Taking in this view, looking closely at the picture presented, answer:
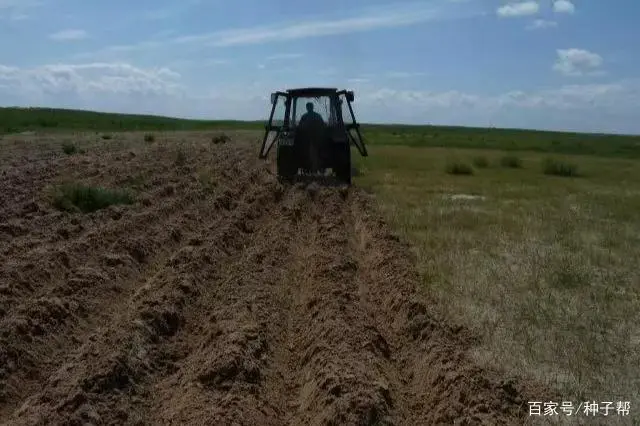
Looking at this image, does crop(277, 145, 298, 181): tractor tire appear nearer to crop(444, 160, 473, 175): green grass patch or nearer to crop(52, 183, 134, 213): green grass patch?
crop(52, 183, 134, 213): green grass patch

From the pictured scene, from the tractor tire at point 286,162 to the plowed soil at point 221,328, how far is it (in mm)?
5875

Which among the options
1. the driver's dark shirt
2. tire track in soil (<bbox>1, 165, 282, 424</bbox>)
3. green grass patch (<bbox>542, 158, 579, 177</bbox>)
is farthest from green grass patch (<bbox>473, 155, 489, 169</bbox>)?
tire track in soil (<bbox>1, 165, 282, 424</bbox>)

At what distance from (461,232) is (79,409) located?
339 inches

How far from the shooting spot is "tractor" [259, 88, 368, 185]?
18.8m

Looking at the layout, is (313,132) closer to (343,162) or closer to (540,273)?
(343,162)

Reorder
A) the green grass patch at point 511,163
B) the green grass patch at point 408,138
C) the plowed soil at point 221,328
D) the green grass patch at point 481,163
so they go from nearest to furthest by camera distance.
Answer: the plowed soil at point 221,328
the green grass patch at point 481,163
the green grass patch at point 511,163
the green grass patch at point 408,138

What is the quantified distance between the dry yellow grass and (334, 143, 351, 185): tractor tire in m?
0.82

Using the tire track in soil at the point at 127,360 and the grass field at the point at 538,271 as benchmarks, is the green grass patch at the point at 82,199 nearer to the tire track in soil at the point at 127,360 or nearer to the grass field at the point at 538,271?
the tire track in soil at the point at 127,360

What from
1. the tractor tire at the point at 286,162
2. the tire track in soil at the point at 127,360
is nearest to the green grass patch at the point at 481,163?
the tractor tire at the point at 286,162

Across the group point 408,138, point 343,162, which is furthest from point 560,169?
point 408,138

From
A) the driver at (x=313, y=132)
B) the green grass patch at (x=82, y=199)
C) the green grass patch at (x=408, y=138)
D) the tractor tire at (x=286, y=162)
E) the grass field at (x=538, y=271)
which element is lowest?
the green grass patch at (x=408, y=138)

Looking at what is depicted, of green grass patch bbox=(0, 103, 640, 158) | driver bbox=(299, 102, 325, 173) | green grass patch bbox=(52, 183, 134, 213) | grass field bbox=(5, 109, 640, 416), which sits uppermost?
A: driver bbox=(299, 102, 325, 173)

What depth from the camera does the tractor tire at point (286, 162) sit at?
61.9 ft

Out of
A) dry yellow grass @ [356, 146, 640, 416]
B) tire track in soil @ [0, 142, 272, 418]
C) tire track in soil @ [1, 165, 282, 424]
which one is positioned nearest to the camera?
tire track in soil @ [1, 165, 282, 424]
